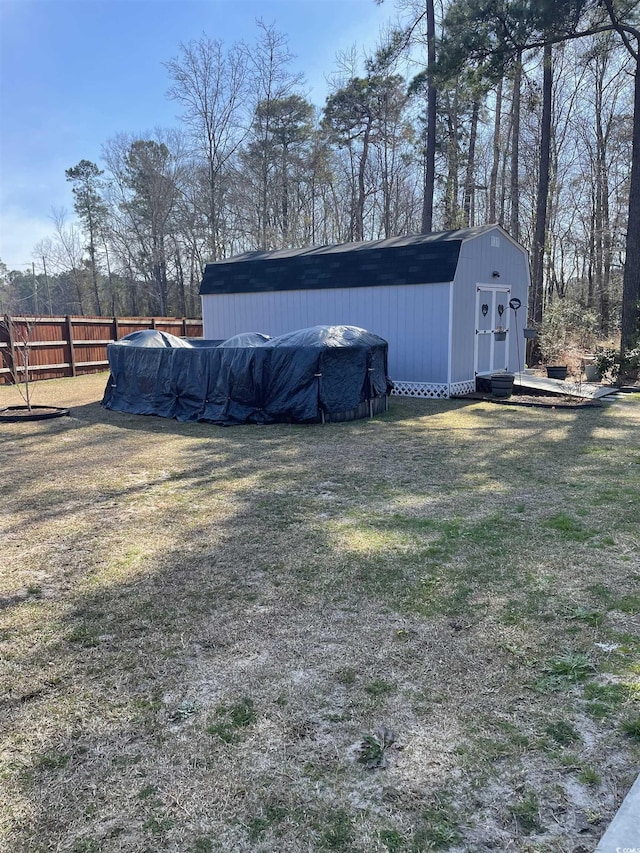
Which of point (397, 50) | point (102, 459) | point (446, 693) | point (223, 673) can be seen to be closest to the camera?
point (446, 693)

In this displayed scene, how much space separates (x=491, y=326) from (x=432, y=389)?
7.01ft

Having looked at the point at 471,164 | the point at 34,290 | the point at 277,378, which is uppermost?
the point at 471,164

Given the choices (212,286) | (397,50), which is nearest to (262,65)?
(397,50)

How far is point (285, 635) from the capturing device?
8.20 ft

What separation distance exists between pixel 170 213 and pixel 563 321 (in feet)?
63.0

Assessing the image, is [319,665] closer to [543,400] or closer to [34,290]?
[543,400]

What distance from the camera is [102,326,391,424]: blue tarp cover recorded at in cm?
793

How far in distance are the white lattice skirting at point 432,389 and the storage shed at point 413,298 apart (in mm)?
19

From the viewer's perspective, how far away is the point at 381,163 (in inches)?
934

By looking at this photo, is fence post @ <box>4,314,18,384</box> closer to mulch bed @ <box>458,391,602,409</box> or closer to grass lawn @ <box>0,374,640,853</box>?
grass lawn @ <box>0,374,640,853</box>

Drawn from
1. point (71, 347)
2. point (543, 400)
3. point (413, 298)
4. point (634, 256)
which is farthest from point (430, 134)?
point (71, 347)

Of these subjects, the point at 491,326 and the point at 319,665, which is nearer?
the point at 319,665

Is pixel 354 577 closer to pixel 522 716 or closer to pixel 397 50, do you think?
pixel 522 716

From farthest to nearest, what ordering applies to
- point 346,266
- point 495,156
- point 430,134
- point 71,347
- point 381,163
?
point 381,163 < point 495,156 < point 430,134 < point 71,347 < point 346,266
